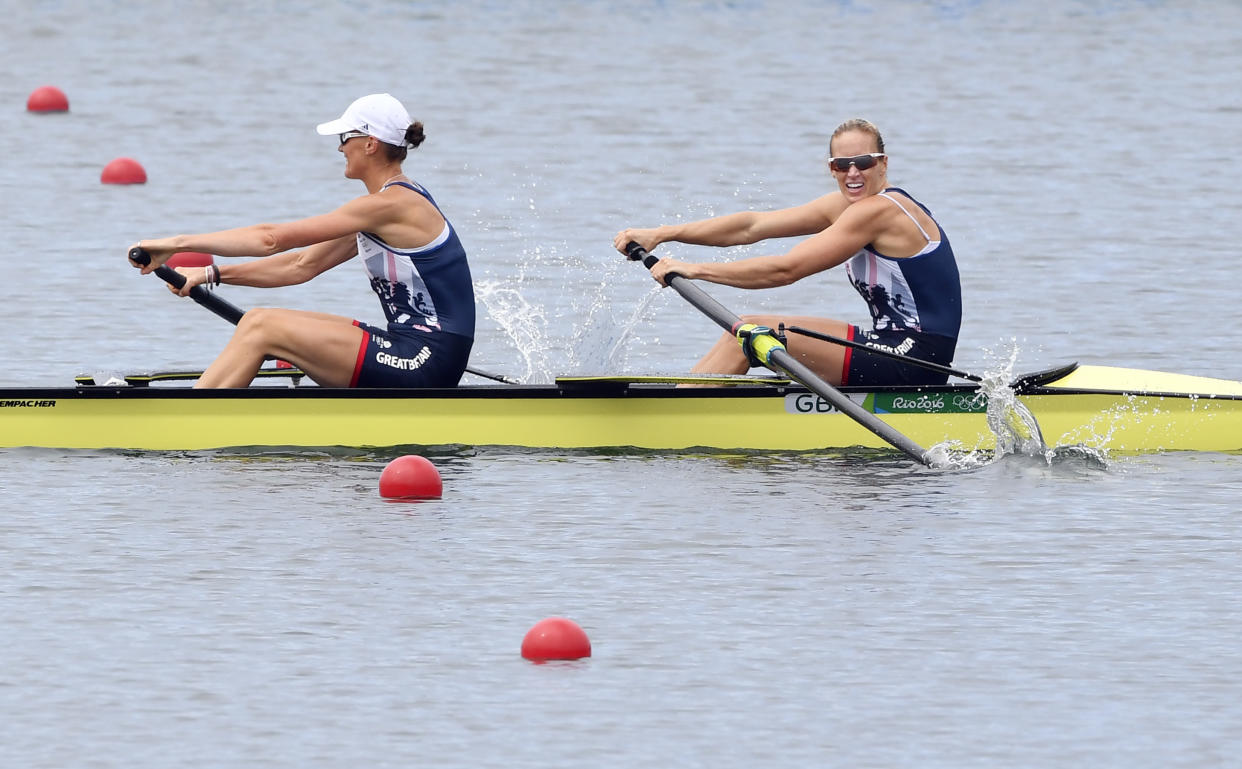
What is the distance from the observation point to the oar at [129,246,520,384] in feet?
36.4

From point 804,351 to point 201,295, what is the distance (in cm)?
272

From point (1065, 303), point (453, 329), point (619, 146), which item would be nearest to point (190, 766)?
point (453, 329)

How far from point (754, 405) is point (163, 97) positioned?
53.5 ft

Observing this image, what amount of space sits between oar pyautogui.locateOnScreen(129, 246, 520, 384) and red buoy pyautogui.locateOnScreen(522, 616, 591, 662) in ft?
11.7

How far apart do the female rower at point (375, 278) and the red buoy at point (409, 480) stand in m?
0.90

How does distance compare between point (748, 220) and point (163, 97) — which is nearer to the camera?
point (748, 220)

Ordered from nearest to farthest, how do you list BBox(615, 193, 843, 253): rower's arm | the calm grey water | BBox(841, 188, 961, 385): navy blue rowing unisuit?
the calm grey water < BBox(841, 188, 961, 385): navy blue rowing unisuit < BBox(615, 193, 843, 253): rower's arm

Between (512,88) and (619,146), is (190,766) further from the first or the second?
(512,88)

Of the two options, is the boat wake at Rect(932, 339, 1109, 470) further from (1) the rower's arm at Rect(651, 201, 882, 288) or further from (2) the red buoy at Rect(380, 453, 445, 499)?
(2) the red buoy at Rect(380, 453, 445, 499)

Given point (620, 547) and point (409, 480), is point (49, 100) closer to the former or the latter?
point (409, 480)

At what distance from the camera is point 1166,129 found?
81.0 ft

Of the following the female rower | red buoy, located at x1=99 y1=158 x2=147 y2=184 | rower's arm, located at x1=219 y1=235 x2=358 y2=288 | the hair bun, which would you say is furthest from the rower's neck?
red buoy, located at x1=99 y1=158 x2=147 y2=184

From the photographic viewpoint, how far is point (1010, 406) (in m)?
11.3

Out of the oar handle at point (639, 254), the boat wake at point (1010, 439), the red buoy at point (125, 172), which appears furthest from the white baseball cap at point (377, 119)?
the red buoy at point (125, 172)
